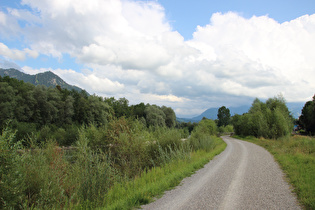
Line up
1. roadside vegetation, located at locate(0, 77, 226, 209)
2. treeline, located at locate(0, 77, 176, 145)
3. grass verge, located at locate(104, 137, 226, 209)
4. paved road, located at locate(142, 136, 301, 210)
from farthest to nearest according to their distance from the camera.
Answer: treeline, located at locate(0, 77, 176, 145) < grass verge, located at locate(104, 137, 226, 209) < paved road, located at locate(142, 136, 301, 210) < roadside vegetation, located at locate(0, 77, 226, 209)

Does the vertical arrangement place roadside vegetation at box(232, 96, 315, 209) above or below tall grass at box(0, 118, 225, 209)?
above

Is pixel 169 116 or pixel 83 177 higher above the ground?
pixel 169 116

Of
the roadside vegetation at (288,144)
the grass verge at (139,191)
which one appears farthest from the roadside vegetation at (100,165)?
the roadside vegetation at (288,144)

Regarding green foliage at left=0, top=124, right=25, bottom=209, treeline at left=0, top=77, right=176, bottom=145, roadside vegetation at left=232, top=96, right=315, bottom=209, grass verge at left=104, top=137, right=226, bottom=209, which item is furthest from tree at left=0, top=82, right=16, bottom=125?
roadside vegetation at left=232, top=96, right=315, bottom=209

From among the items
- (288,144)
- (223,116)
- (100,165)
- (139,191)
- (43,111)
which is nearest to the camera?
(139,191)

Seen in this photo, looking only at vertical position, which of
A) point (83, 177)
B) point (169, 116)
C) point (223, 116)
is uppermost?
point (223, 116)

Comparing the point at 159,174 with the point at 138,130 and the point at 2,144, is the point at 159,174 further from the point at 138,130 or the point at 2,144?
the point at 2,144

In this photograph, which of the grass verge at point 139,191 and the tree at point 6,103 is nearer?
the grass verge at point 139,191

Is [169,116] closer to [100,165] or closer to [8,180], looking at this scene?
[100,165]

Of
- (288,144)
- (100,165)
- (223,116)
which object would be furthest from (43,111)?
(223,116)

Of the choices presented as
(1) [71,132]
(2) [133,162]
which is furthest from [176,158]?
(1) [71,132]

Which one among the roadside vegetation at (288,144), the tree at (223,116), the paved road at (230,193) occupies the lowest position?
the paved road at (230,193)

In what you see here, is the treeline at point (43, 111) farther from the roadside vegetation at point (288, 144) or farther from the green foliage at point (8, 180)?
the green foliage at point (8, 180)

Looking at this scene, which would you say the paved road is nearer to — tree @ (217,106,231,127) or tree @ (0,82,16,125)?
tree @ (0,82,16,125)
